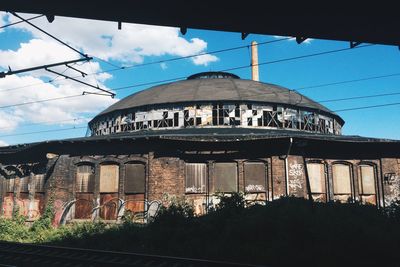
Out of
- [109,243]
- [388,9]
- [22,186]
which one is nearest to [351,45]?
[388,9]

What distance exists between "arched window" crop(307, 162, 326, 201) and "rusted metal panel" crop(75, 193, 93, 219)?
1144 cm

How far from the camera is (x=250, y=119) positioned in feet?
78.9

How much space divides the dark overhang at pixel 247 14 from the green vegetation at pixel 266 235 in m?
5.26

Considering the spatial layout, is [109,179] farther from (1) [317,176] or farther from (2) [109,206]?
(1) [317,176]

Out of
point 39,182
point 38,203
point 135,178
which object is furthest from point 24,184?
point 135,178

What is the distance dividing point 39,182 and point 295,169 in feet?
46.1

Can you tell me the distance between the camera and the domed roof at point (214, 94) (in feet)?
80.7

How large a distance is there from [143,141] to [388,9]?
1312 centimetres

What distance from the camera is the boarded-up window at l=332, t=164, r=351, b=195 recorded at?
64.1 ft

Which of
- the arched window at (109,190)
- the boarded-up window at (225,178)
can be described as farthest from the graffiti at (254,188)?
the arched window at (109,190)

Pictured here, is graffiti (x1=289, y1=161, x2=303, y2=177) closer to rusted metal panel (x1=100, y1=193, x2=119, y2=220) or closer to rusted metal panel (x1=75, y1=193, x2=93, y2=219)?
rusted metal panel (x1=100, y1=193, x2=119, y2=220)

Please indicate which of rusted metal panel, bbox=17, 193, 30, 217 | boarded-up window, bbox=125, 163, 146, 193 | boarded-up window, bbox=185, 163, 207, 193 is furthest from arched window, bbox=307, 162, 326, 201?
rusted metal panel, bbox=17, 193, 30, 217

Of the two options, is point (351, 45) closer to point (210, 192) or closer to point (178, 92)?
point (210, 192)

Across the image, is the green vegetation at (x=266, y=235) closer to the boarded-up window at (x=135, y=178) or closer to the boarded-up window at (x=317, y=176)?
the boarded-up window at (x=135, y=178)
